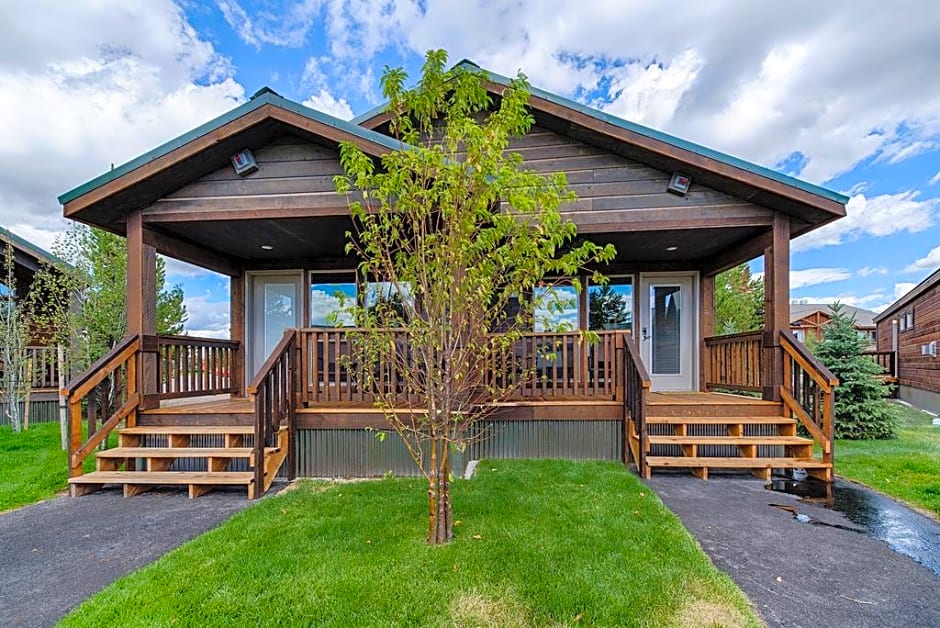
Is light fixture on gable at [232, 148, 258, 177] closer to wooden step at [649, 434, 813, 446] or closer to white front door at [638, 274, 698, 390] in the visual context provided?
wooden step at [649, 434, 813, 446]

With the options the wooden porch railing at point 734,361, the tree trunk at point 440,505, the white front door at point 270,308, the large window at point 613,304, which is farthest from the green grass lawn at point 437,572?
the white front door at point 270,308

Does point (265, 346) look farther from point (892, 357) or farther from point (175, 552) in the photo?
point (892, 357)

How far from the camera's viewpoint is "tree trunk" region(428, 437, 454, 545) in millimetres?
3066

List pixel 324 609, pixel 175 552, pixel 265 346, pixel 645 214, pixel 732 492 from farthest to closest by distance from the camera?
1. pixel 265 346
2. pixel 645 214
3. pixel 732 492
4. pixel 175 552
5. pixel 324 609

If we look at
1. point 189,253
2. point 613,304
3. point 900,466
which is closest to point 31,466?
point 189,253

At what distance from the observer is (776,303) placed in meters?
5.54

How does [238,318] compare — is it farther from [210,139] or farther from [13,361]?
[13,361]

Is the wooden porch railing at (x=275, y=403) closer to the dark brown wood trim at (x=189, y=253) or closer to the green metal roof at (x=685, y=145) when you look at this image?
the dark brown wood trim at (x=189, y=253)

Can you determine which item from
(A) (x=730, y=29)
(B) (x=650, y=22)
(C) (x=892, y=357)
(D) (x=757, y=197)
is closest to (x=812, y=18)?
(A) (x=730, y=29)

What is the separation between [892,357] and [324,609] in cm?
1961

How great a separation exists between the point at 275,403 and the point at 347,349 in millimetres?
1058

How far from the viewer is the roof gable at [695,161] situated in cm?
527

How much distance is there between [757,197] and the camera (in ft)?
18.2

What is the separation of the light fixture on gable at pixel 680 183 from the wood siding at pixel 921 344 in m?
10.4
